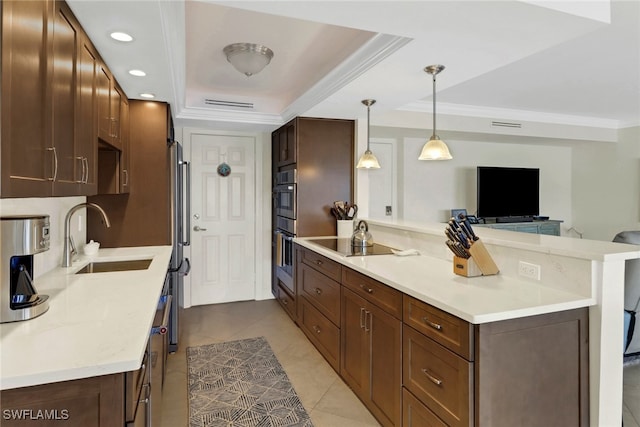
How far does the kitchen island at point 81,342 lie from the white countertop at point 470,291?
118cm

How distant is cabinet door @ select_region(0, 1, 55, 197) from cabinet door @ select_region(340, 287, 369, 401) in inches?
70.1

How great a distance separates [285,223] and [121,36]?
2654 millimetres

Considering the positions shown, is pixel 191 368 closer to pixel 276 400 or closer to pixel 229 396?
pixel 229 396

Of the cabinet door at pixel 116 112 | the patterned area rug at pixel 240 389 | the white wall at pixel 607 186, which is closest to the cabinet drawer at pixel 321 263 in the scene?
the patterned area rug at pixel 240 389

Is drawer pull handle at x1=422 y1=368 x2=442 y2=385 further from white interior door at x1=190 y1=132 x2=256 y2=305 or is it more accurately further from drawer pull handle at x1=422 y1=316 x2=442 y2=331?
white interior door at x1=190 y1=132 x2=256 y2=305

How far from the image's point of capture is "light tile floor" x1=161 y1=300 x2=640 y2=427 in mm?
2303

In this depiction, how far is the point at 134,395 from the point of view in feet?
3.83

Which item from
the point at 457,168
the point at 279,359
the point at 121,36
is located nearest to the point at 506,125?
the point at 457,168

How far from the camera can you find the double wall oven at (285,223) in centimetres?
392

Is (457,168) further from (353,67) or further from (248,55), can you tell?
(248,55)

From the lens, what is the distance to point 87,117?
5.80 ft

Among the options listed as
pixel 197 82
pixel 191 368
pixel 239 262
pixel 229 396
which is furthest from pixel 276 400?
pixel 197 82

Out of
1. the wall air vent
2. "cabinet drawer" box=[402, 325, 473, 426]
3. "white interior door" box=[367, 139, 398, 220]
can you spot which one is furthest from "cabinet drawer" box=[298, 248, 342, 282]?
the wall air vent

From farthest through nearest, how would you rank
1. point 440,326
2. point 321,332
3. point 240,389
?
point 321,332, point 240,389, point 440,326
